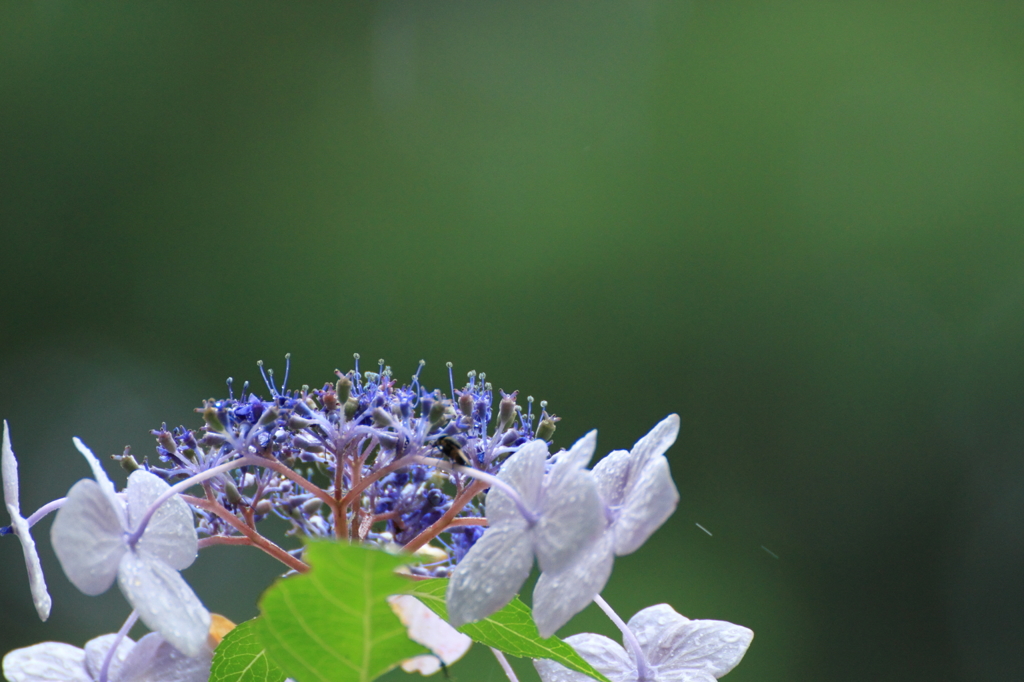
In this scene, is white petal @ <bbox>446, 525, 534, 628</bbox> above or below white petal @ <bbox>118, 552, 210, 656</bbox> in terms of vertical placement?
above

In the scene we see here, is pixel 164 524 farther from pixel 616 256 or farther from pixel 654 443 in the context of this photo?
pixel 616 256

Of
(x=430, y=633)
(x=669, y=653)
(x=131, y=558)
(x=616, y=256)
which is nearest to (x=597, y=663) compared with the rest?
(x=669, y=653)

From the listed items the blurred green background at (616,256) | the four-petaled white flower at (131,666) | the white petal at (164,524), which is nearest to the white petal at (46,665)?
the four-petaled white flower at (131,666)

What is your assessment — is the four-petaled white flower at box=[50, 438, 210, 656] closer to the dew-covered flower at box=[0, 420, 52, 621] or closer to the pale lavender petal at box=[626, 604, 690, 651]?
the dew-covered flower at box=[0, 420, 52, 621]

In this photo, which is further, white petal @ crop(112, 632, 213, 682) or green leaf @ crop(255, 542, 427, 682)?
white petal @ crop(112, 632, 213, 682)

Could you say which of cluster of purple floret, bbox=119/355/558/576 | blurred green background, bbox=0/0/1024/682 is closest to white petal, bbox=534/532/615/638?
cluster of purple floret, bbox=119/355/558/576

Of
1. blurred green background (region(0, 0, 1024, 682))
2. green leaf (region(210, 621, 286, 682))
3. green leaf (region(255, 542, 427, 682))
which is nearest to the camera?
green leaf (region(255, 542, 427, 682))

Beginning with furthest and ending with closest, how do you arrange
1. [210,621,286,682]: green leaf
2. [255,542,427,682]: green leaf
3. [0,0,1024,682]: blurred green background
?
[0,0,1024,682]: blurred green background < [210,621,286,682]: green leaf < [255,542,427,682]: green leaf
